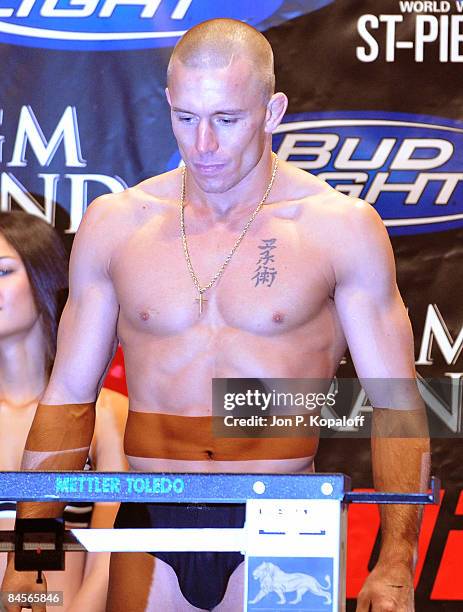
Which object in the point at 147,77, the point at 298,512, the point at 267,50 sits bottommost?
the point at 298,512

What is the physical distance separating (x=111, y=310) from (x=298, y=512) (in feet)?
3.27

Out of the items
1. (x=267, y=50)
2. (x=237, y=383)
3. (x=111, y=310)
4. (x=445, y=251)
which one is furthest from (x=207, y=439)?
(x=445, y=251)

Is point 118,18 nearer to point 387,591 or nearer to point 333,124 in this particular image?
point 333,124

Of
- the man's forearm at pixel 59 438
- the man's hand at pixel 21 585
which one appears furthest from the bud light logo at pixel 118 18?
the man's hand at pixel 21 585

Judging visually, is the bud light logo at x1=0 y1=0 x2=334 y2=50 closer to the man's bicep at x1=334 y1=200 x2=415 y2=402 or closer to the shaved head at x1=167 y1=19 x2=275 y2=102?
the shaved head at x1=167 y1=19 x2=275 y2=102

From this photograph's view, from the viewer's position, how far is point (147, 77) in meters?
3.18

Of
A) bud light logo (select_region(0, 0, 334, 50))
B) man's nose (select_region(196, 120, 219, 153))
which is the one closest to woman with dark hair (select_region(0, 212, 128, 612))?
bud light logo (select_region(0, 0, 334, 50))

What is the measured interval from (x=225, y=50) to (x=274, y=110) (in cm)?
16

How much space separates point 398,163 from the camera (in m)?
3.16

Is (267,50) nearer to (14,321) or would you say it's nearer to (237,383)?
(237,383)

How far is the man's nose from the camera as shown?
219 centimetres

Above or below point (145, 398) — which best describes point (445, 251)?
above

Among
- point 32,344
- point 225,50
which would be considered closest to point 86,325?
point 225,50

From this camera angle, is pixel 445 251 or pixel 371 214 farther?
pixel 445 251
